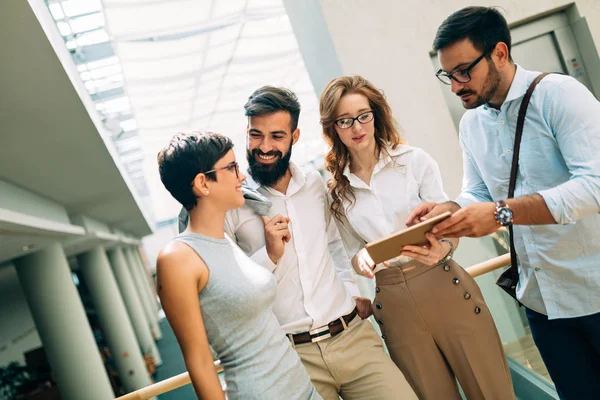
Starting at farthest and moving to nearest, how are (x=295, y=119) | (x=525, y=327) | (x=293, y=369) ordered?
(x=525, y=327)
(x=295, y=119)
(x=293, y=369)

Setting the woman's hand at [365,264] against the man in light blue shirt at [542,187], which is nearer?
the man in light blue shirt at [542,187]

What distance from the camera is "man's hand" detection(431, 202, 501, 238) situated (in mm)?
1846

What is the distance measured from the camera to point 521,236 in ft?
7.04

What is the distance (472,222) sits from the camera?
1860 mm

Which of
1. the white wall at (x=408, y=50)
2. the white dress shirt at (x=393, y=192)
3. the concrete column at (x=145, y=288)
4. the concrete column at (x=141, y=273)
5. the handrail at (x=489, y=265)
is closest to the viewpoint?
the white dress shirt at (x=393, y=192)

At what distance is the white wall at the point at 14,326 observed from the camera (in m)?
15.0

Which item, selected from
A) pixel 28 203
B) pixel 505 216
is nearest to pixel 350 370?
pixel 505 216

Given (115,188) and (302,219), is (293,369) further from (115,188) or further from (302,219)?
(115,188)

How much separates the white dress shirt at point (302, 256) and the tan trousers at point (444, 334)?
10.8 inches

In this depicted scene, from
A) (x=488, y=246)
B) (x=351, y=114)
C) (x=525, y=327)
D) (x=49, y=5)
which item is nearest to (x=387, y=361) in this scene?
(x=351, y=114)

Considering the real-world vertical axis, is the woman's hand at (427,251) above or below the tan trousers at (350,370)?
above

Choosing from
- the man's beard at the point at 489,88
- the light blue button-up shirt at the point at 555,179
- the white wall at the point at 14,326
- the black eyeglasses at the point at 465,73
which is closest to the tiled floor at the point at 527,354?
the light blue button-up shirt at the point at 555,179

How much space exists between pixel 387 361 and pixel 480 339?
41 centimetres

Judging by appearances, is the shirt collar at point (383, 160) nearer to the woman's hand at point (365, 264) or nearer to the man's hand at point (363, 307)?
the woman's hand at point (365, 264)
